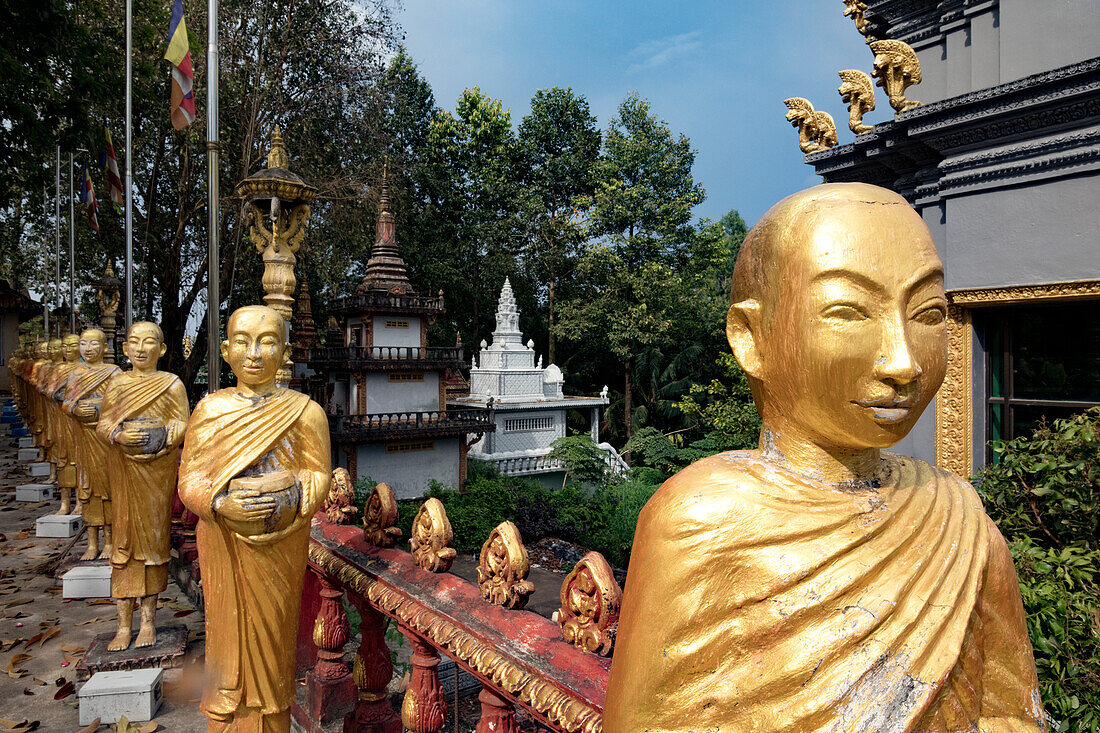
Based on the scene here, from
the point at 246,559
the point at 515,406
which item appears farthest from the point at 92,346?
the point at 515,406

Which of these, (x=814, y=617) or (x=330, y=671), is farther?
(x=330, y=671)

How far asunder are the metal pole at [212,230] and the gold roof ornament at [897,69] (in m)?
5.97

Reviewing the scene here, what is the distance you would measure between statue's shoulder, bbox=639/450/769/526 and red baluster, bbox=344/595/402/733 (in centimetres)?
188

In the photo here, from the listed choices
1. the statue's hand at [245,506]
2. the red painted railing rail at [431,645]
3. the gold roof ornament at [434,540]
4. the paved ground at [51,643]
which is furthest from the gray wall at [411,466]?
the gold roof ornament at [434,540]

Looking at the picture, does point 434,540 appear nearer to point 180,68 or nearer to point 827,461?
point 827,461

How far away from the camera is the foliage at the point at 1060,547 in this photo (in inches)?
102

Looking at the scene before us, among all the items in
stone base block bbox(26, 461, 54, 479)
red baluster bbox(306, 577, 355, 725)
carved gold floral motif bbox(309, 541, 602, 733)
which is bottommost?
stone base block bbox(26, 461, 54, 479)

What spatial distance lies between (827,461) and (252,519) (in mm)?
2051

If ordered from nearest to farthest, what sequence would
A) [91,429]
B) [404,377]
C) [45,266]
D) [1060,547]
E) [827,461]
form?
[827,461], [1060,547], [91,429], [404,377], [45,266]

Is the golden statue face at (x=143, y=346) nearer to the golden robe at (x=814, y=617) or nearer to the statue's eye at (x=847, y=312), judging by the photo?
the golden robe at (x=814, y=617)

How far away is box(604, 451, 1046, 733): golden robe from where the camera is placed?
0.97 meters

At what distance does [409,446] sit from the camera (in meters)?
17.0

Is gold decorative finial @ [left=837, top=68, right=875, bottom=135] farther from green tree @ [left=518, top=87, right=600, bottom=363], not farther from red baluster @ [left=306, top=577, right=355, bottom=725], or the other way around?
green tree @ [left=518, top=87, right=600, bottom=363]

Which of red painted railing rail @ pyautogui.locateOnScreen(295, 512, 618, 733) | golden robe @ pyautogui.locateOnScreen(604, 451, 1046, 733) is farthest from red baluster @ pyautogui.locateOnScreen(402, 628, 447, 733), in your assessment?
golden robe @ pyautogui.locateOnScreen(604, 451, 1046, 733)
